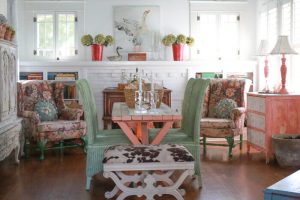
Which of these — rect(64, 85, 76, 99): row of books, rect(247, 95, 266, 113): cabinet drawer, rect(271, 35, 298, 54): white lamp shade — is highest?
rect(271, 35, 298, 54): white lamp shade

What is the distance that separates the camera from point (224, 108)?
5.83 meters

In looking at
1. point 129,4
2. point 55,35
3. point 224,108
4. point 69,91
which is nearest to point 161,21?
point 129,4

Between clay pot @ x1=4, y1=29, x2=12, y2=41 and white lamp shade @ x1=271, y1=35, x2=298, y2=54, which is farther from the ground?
clay pot @ x1=4, y1=29, x2=12, y2=41

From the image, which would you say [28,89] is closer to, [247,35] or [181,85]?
[181,85]

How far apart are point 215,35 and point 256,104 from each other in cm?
218

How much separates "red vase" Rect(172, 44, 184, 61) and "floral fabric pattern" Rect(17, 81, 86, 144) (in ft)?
6.58

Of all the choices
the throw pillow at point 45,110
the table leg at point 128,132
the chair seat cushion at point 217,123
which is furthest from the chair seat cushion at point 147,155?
the throw pillow at point 45,110

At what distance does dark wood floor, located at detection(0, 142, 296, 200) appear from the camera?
3.76 m

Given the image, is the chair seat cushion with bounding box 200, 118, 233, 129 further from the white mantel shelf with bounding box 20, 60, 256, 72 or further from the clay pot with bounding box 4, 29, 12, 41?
the clay pot with bounding box 4, 29, 12, 41

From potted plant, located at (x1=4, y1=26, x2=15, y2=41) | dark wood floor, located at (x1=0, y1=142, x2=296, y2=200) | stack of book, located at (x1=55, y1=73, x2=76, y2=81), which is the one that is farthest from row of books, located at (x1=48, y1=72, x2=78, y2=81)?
potted plant, located at (x1=4, y1=26, x2=15, y2=41)

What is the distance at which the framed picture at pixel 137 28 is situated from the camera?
7062 mm

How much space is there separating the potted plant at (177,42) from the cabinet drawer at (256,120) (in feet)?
5.88

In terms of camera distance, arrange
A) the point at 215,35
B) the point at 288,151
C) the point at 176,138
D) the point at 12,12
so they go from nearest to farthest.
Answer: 1. the point at 176,138
2. the point at 288,151
3. the point at 12,12
4. the point at 215,35

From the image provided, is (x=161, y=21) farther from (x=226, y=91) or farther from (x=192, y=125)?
(x=192, y=125)
